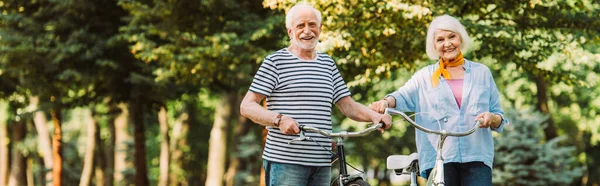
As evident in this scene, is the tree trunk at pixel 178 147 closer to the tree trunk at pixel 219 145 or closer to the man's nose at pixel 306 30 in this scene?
the tree trunk at pixel 219 145

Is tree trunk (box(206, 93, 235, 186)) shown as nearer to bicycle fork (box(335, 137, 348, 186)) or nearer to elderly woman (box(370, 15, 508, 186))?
elderly woman (box(370, 15, 508, 186))

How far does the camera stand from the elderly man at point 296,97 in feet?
16.6

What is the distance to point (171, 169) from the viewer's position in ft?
91.4

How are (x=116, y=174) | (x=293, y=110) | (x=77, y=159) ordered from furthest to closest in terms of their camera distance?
(x=77, y=159)
(x=116, y=174)
(x=293, y=110)

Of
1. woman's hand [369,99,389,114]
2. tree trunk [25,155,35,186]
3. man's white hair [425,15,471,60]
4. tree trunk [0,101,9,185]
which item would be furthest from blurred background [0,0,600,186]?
tree trunk [25,155,35,186]

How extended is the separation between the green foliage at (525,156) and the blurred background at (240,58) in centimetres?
3

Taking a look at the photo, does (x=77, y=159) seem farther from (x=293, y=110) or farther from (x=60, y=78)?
(x=293, y=110)

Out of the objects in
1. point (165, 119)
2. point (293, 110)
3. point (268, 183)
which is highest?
point (165, 119)

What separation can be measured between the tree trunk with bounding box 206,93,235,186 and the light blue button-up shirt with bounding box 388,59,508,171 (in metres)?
15.7

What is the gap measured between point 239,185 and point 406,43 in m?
11.3

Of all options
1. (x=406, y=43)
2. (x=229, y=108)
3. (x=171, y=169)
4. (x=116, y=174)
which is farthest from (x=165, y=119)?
(x=406, y=43)

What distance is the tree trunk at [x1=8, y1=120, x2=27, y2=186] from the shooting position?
2623cm

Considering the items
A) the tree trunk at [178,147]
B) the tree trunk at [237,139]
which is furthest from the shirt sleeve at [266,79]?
the tree trunk at [178,147]

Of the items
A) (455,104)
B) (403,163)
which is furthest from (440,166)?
(455,104)
